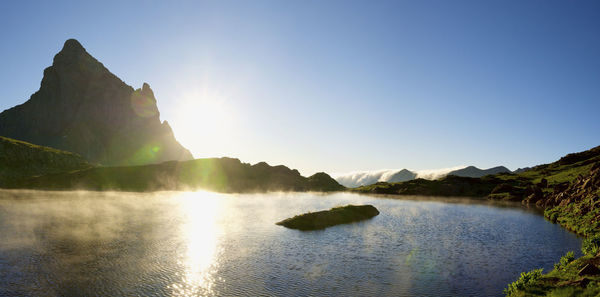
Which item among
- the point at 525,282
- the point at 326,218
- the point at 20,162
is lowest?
the point at 525,282

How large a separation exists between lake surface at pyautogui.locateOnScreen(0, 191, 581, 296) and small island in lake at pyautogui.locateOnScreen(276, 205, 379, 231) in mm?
4377

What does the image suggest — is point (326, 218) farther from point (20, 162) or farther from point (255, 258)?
point (20, 162)

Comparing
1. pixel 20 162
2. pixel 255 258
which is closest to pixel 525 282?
pixel 255 258

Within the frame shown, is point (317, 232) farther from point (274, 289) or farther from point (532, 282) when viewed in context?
point (532, 282)

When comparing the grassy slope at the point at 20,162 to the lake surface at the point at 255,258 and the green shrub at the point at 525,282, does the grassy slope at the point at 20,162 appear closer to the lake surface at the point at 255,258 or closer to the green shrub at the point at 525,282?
the lake surface at the point at 255,258

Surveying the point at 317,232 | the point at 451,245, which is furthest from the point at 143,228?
the point at 451,245

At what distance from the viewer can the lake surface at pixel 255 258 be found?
25.1 m

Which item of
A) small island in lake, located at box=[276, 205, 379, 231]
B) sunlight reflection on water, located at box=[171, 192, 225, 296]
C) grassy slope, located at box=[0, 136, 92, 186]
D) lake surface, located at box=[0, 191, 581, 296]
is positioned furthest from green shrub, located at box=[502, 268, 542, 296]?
grassy slope, located at box=[0, 136, 92, 186]

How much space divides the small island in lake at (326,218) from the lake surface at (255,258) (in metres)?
4.38

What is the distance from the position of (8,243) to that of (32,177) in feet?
590

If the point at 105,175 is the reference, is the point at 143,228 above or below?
below

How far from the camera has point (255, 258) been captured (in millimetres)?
34469

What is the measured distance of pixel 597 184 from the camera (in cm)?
6669

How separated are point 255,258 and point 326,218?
32.2 m
